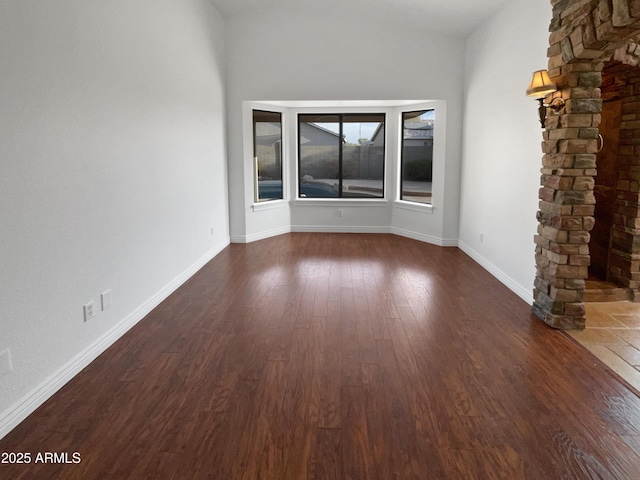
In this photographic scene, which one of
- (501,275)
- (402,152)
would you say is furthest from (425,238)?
(501,275)

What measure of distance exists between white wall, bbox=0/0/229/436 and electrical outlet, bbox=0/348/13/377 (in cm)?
4

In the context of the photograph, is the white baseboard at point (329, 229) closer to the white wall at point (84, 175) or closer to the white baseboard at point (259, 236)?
the white baseboard at point (259, 236)

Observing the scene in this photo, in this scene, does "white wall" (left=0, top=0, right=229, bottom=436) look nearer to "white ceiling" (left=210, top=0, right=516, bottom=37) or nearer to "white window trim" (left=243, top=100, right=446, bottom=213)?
"white ceiling" (left=210, top=0, right=516, bottom=37)

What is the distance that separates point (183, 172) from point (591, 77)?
369cm

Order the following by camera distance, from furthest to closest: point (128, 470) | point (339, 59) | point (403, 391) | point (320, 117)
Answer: point (320, 117)
point (339, 59)
point (403, 391)
point (128, 470)

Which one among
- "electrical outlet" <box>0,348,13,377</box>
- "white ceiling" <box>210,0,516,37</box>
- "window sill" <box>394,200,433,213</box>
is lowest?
"electrical outlet" <box>0,348,13,377</box>

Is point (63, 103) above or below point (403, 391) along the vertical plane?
above

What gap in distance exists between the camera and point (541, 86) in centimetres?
350

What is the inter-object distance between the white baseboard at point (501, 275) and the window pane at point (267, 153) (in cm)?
309

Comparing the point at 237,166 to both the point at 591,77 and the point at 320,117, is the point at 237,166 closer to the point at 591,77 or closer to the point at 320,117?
the point at 320,117

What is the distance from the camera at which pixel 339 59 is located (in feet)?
21.5

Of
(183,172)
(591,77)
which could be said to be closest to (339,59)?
(183,172)

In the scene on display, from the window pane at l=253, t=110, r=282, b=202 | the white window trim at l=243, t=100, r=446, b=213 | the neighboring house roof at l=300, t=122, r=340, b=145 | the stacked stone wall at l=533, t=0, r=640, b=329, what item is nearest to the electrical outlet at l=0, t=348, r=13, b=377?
the stacked stone wall at l=533, t=0, r=640, b=329

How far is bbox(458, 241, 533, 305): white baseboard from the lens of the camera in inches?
170
